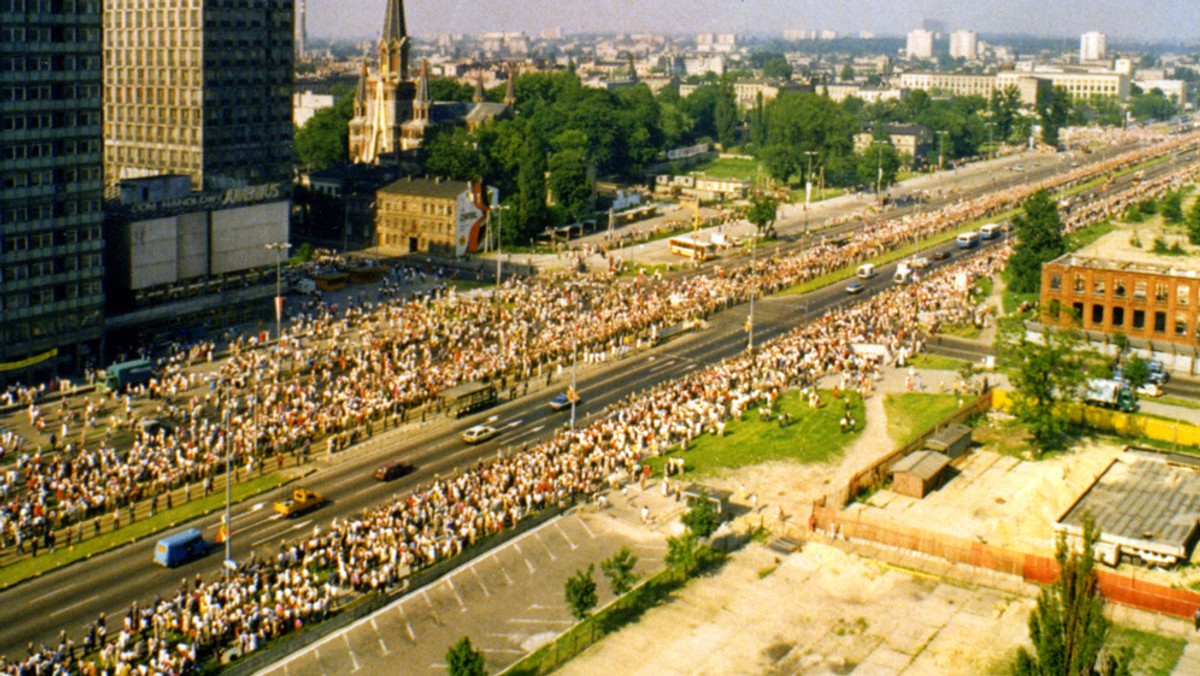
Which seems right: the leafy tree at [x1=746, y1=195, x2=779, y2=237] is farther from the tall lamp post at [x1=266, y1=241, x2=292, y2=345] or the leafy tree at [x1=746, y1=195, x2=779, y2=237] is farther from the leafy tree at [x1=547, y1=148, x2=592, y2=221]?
the tall lamp post at [x1=266, y1=241, x2=292, y2=345]

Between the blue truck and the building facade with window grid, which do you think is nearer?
the blue truck

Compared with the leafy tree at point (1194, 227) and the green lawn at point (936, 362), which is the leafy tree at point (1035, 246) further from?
the green lawn at point (936, 362)

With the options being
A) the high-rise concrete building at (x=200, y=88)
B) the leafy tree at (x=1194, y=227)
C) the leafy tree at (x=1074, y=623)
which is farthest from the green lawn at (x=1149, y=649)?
the high-rise concrete building at (x=200, y=88)

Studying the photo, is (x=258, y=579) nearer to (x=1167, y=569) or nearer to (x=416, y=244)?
(x=1167, y=569)

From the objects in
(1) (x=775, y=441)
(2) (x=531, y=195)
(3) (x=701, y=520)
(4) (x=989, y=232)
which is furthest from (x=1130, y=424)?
(2) (x=531, y=195)

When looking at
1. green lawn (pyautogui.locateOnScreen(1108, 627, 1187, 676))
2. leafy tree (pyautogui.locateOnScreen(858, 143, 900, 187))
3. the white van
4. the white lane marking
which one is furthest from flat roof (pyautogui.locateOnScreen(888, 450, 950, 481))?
leafy tree (pyautogui.locateOnScreen(858, 143, 900, 187))

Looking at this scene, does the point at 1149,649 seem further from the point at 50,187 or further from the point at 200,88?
the point at 200,88
